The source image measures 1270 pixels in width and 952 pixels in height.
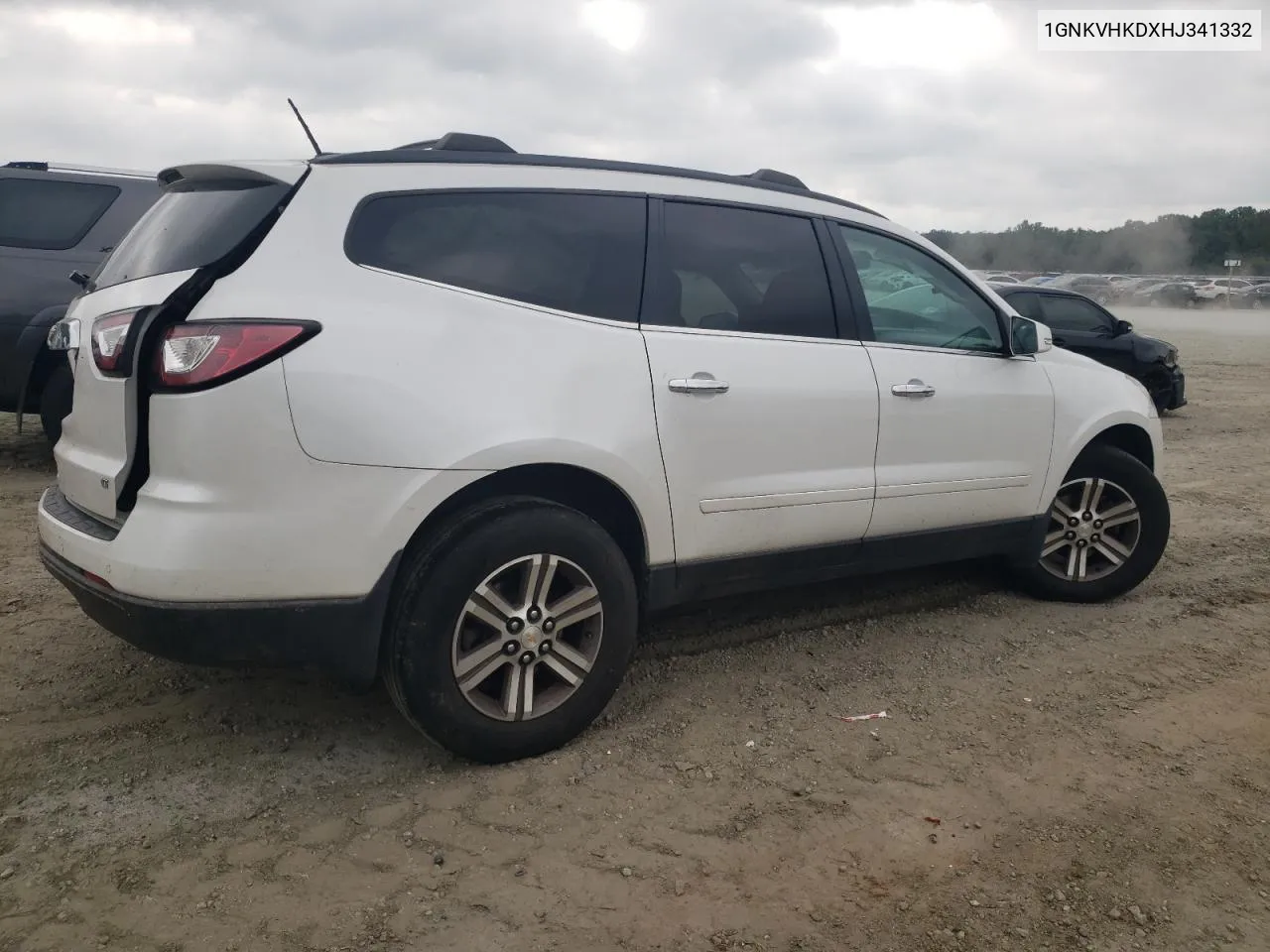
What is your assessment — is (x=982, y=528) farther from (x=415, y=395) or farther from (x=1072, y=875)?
(x=415, y=395)

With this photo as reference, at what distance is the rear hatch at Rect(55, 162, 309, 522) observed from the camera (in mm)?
2680

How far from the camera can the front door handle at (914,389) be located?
3.82 metres

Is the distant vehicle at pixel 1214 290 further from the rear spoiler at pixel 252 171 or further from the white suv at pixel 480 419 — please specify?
the rear spoiler at pixel 252 171

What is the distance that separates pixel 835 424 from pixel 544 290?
3.96ft

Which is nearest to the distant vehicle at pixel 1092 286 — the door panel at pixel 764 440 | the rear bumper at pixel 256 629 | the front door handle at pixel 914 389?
the front door handle at pixel 914 389

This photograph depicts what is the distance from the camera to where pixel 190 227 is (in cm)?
296

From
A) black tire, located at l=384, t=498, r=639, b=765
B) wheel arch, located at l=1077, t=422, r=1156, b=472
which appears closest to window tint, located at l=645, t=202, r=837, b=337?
black tire, located at l=384, t=498, r=639, b=765

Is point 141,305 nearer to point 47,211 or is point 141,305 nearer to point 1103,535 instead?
point 1103,535

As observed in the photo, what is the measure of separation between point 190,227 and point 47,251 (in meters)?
5.16

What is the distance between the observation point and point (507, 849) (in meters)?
2.64

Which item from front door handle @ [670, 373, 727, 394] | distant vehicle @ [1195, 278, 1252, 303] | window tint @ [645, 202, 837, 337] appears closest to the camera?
front door handle @ [670, 373, 727, 394]

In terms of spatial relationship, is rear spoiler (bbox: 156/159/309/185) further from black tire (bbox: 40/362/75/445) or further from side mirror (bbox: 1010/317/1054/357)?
black tire (bbox: 40/362/75/445)

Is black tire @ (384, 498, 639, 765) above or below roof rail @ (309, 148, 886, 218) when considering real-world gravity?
below

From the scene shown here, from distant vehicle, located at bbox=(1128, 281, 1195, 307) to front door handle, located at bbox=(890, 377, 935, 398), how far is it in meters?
41.4
